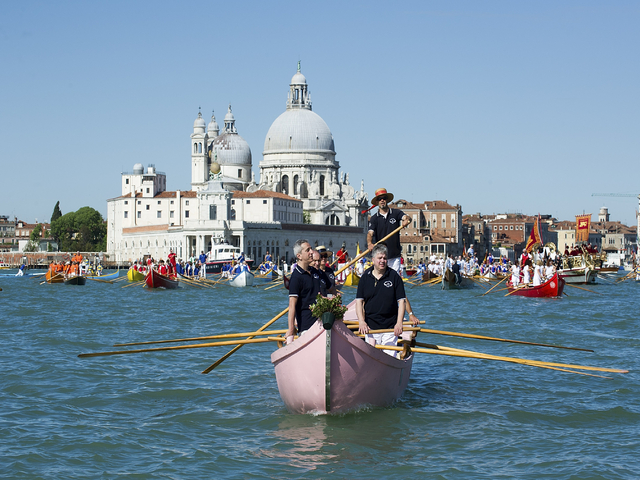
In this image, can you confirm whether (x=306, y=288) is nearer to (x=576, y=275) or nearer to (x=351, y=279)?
(x=351, y=279)

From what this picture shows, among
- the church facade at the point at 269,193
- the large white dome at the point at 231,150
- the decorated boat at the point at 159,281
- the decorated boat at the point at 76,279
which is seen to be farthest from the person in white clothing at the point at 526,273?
the large white dome at the point at 231,150

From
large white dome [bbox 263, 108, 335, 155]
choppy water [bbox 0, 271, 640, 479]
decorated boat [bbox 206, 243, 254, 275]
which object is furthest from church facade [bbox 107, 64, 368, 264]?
choppy water [bbox 0, 271, 640, 479]

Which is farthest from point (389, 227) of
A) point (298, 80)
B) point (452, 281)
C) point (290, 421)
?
point (298, 80)

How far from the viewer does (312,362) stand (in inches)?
283

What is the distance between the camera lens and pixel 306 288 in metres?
7.62

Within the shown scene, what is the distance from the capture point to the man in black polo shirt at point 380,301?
24.7 ft

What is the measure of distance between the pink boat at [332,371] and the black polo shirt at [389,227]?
1.78 m

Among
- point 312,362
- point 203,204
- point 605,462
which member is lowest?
point 605,462

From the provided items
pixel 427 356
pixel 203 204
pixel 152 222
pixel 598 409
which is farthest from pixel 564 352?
pixel 152 222

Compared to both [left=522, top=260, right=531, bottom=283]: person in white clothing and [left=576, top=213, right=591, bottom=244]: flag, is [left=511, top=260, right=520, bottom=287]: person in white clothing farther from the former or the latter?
[left=576, top=213, right=591, bottom=244]: flag

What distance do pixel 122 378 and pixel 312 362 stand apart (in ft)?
11.8

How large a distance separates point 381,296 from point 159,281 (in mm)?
22829

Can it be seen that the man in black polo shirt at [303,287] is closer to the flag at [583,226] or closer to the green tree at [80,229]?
the flag at [583,226]

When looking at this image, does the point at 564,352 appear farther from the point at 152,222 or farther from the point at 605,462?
the point at 152,222
